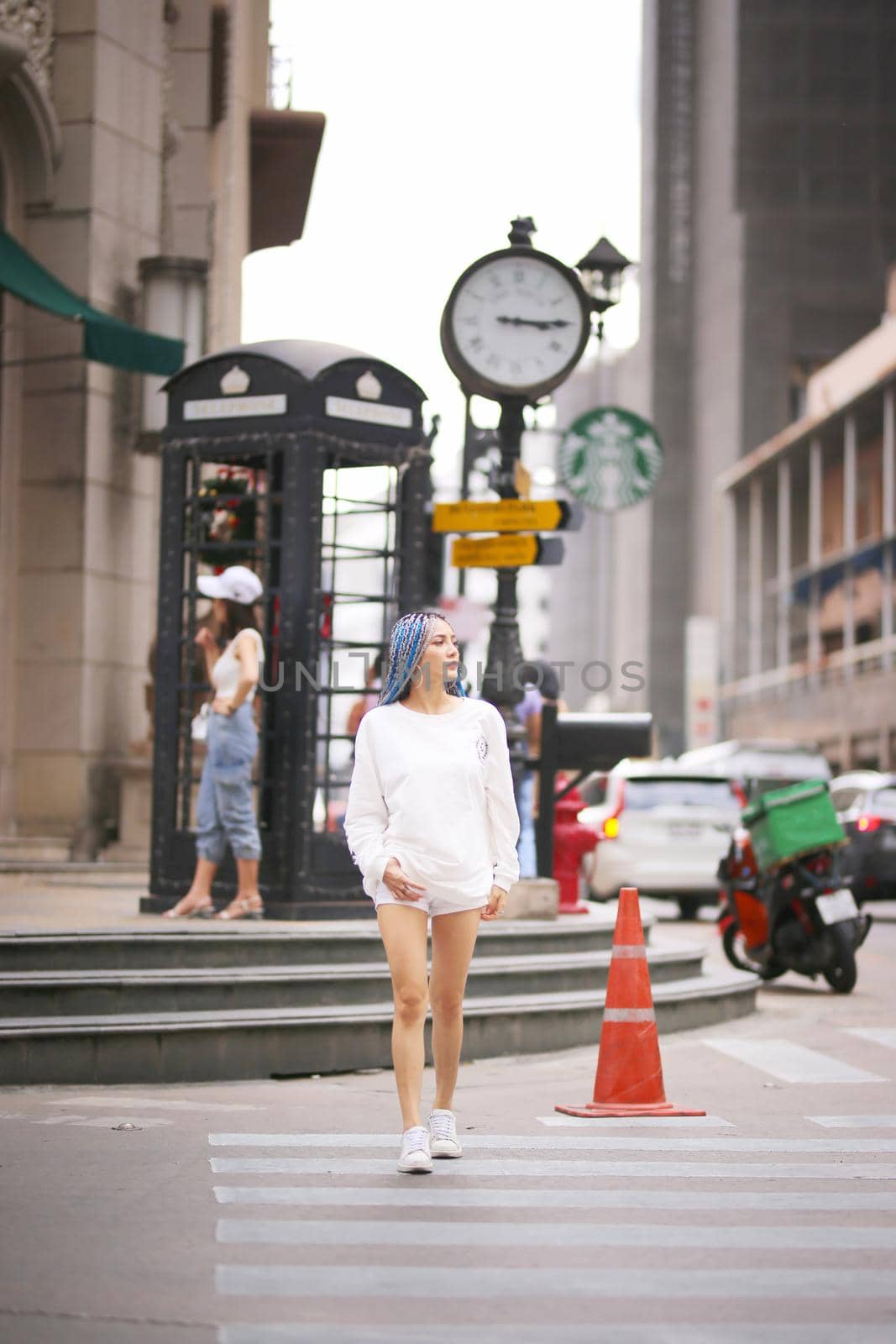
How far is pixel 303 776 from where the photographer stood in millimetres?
12344

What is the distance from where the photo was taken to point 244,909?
11867mm

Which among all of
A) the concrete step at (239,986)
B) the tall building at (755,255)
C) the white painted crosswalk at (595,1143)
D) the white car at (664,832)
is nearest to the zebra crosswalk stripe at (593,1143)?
the white painted crosswalk at (595,1143)

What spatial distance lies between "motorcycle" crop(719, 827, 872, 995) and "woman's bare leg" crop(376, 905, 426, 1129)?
7264 millimetres

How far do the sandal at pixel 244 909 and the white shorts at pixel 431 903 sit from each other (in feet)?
15.8

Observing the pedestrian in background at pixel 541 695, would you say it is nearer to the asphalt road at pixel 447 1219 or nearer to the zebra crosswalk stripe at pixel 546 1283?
the asphalt road at pixel 447 1219

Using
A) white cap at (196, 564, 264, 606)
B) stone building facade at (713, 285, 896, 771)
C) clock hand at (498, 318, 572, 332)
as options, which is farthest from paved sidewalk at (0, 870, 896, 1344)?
stone building facade at (713, 285, 896, 771)

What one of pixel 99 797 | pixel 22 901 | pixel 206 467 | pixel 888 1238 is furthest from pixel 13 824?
pixel 888 1238

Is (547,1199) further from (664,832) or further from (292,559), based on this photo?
(664,832)

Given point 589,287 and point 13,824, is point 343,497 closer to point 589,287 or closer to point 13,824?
point 589,287

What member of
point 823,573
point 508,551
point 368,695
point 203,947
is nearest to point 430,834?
point 203,947

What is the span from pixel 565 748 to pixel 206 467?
12.5 ft

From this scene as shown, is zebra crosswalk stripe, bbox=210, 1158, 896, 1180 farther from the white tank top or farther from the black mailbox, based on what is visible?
the black mailbox

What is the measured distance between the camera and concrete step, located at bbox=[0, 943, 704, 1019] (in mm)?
9297

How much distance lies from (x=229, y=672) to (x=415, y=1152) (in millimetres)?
5159
